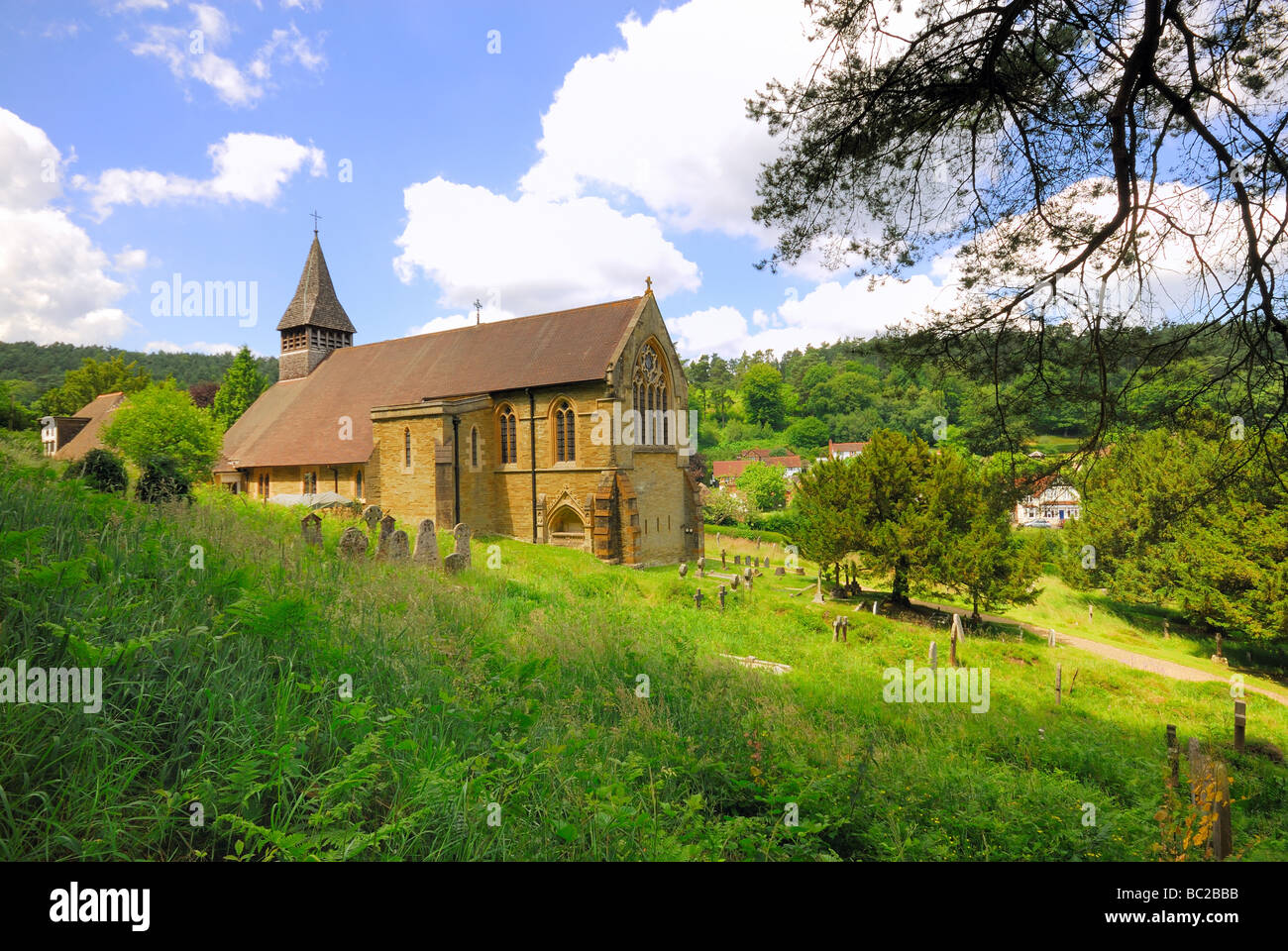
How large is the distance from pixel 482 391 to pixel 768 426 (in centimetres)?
6284

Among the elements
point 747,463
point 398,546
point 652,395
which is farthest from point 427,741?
point 747,463

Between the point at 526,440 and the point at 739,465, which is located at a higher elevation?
the point at 526,440

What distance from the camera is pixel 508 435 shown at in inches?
1037

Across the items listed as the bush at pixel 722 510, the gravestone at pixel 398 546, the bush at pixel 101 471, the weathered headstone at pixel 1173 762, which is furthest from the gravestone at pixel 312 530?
the bush at pixel 722 510

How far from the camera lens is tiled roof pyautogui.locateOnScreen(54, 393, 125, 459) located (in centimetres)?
3009

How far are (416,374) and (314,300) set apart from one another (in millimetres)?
12020

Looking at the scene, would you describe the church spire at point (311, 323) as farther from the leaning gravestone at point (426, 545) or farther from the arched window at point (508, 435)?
the leaning gravestone at point (426, 545)

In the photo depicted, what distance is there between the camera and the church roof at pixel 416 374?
84.2ft

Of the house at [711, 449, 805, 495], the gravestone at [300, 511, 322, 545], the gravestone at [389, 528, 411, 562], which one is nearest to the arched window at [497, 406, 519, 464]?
the gravestone at [300, 511, 322, 545]

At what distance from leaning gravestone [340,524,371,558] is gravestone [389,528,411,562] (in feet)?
5.56

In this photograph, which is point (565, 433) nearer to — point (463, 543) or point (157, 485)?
point (463, 543)

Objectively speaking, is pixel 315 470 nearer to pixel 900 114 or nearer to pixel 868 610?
pixel 868 610

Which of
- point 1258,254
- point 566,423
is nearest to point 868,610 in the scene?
point 566,423

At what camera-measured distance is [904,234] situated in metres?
6.08
